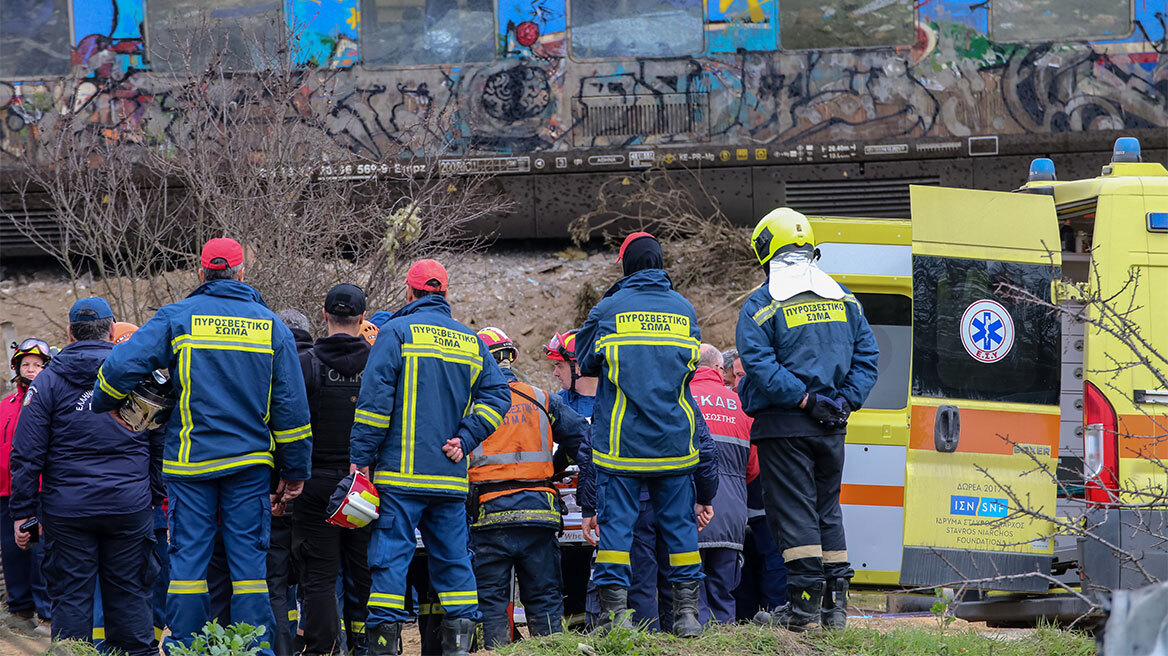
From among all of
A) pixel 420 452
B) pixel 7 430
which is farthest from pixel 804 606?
pixel 7 430

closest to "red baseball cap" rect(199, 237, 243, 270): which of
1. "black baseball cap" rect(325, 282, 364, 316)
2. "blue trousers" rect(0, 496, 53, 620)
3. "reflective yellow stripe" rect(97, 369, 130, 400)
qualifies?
"black baseball cap" rect(325, 282, 364, 316)

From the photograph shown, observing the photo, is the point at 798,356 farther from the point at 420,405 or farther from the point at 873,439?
the point at 420,405

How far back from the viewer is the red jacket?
7148mm

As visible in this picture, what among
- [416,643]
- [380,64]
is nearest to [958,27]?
[380,64]

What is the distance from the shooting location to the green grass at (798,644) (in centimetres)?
495

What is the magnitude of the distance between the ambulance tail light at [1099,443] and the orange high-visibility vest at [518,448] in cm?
246

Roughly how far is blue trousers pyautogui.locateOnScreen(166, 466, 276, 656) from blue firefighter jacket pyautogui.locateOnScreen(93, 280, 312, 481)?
9cm

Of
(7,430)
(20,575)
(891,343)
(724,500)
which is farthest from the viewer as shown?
(20,575)

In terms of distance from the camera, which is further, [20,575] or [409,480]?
[20,575]

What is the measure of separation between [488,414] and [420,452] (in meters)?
0.36

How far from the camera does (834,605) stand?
5375mm

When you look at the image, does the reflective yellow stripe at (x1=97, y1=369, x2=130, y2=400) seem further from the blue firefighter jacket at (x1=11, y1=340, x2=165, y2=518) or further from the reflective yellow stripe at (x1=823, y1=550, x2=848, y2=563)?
the reflective yellow stripe at (x1=823, y1=550, x2=848, y2=563)

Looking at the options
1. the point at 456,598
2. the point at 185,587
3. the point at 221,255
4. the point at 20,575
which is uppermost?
the point at 221,255

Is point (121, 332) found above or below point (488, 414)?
above
